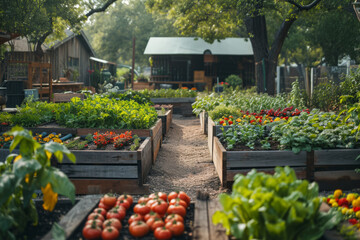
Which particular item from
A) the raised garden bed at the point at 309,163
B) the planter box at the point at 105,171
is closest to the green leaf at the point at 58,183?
the planter box at the point at 105,171

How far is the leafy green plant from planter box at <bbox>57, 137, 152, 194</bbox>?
2192 millimetres

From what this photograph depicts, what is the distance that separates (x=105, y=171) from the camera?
16.9 feet

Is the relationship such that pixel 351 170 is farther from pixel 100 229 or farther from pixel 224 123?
pixel 100 229

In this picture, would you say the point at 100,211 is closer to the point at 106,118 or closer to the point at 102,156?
the point at 102,156

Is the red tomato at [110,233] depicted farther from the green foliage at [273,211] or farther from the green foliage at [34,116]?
the green foliage at [34,116]

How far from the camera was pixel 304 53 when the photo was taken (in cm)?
3984

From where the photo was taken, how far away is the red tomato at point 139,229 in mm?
2816

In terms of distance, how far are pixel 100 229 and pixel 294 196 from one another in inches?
55.6

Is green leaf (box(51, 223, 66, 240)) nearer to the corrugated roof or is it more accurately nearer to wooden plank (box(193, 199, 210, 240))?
wooden plank (box(193, 199, 210, 240))

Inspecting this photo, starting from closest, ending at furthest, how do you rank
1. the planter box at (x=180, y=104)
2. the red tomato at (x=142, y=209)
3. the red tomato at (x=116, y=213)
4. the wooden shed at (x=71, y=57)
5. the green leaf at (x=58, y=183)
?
the green leaf at (x=58, y=183)
the red tomato at (x=116, y=213)
the red tomato at (x=142, y=209)
the planter box at (x=180, y=104)
the wooden shed at (x=71, y=57)

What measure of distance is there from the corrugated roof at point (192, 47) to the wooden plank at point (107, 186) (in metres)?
20.4

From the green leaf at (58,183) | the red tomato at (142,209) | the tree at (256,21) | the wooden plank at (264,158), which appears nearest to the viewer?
the green leaf at (58,183)

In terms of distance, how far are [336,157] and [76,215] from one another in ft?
12.2

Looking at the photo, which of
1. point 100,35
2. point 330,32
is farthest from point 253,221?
point 100,35
